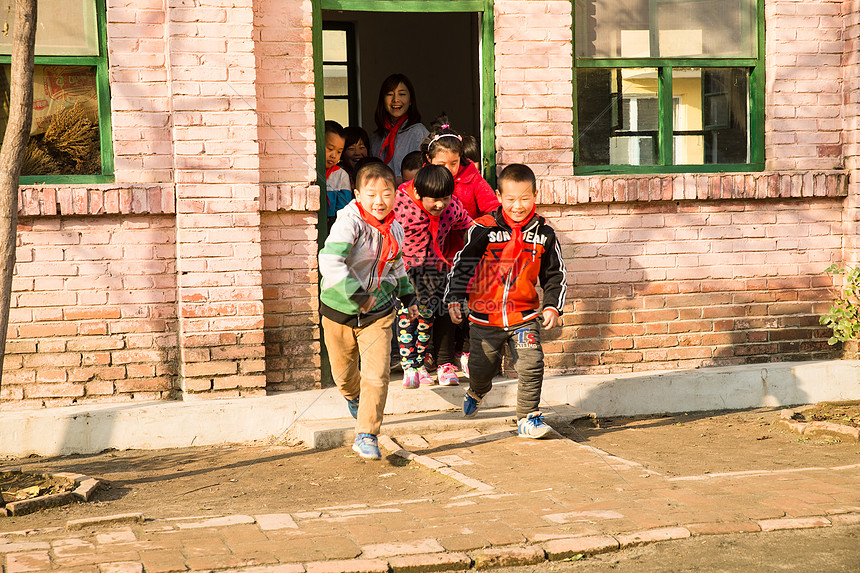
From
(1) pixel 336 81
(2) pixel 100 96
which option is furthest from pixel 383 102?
(1) pixel 336 81

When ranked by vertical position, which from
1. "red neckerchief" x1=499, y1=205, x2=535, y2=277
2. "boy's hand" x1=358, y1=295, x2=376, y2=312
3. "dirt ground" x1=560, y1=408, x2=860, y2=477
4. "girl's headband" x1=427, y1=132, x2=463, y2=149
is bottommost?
"dirt ground" x1=560, y1=408, x2=860, y2=477

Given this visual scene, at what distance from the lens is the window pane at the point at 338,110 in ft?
32.1

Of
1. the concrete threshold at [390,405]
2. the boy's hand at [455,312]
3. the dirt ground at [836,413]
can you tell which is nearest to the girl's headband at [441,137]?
the boy's hand at [455,312]

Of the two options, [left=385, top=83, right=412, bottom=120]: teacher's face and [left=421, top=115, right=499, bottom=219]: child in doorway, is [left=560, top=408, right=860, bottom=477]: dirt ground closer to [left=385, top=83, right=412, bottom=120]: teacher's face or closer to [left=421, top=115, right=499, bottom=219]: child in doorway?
[left=421, top=115, right=499, bottom=219]: child in doorway

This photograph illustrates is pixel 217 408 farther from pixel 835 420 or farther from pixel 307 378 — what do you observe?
pixel 835 420

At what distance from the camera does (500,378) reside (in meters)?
6.48

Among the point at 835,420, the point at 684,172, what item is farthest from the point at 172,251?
the point at 835,420

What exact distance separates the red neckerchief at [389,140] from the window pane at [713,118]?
2.17 metres

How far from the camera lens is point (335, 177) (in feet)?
21.1

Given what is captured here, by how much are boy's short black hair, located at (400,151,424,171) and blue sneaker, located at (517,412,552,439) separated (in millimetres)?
2033

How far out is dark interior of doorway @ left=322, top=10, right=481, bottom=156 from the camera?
32.6 feet

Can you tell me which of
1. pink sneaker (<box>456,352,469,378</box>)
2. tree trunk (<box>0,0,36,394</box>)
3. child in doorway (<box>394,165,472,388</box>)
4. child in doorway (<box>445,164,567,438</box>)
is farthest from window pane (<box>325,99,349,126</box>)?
tree trunk (<box>0,0,36,394</box>)

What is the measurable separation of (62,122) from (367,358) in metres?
2.69

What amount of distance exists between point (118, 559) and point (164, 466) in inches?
74.6
